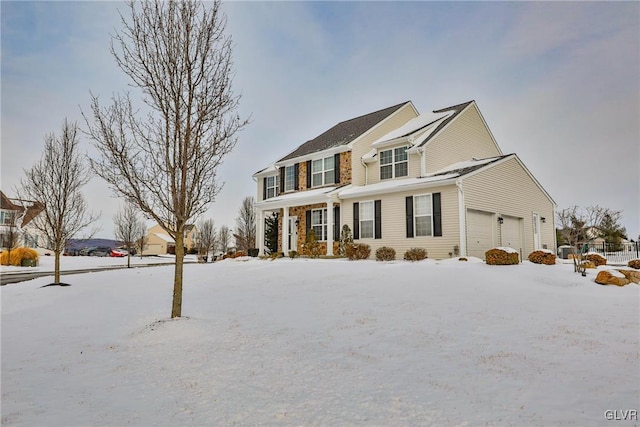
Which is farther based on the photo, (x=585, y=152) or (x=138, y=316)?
(x=585, y=152)

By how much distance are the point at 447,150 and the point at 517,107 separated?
564 centimetres

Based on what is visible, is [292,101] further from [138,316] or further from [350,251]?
[138,316]

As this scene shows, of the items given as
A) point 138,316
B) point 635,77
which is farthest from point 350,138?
point 138,316

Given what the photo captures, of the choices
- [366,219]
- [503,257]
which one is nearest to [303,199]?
[366,219]

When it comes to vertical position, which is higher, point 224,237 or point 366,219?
point 366,219

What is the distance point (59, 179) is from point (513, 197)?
19554 mm

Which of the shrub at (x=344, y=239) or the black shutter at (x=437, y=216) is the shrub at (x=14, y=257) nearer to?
the shrub at (x=344, y=239)

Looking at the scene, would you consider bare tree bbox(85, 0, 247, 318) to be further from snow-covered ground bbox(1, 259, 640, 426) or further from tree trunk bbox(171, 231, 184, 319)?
snow-covered ground bbox(1, 259, 640, 426)

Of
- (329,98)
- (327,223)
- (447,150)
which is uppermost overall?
(329,98)

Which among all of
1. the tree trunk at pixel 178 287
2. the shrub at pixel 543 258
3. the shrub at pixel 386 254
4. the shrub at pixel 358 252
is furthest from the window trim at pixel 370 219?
the tree trunk at pixel 178 287

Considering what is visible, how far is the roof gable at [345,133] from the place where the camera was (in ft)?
69.7

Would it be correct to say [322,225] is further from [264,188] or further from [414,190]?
[264,188]

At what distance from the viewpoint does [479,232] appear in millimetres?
15492

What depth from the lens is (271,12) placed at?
13.4 m
